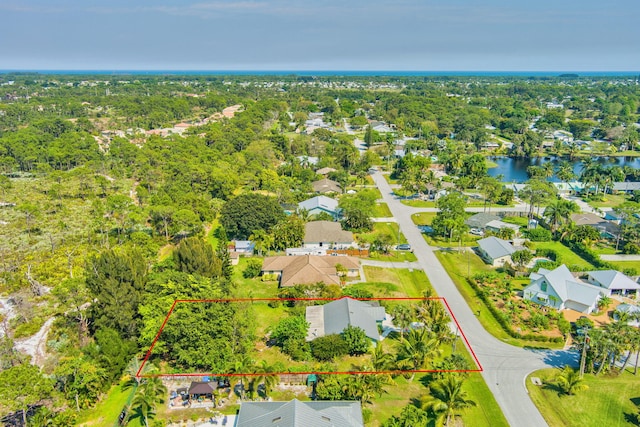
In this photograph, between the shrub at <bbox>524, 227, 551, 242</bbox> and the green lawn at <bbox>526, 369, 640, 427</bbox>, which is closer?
the green lawn at <bbox>526, 369, 640, 427</bbox>

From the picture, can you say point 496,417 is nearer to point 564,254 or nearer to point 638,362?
point 638,362

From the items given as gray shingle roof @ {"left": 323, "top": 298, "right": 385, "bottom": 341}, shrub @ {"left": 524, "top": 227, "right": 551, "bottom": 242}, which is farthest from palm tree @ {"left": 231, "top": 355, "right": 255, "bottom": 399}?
shrub @ {"left": 524, "top": 227, "right": 551, "bottom": 242}

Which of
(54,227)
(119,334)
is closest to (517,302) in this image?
(119,334)

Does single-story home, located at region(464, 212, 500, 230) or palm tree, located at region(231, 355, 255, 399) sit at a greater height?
palm tree, located at region(231, 355, 255, 399)

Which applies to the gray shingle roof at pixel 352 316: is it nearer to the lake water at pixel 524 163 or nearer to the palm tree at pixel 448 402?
the palm tree at pixel 448 402

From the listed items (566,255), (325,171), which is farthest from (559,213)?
(325,171)

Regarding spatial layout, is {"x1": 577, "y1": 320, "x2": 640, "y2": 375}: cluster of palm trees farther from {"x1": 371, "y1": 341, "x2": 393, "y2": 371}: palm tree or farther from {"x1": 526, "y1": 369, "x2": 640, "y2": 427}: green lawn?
{"x1": 371, "y1": 341, "x2": 393, "y2": 371}: palm tree

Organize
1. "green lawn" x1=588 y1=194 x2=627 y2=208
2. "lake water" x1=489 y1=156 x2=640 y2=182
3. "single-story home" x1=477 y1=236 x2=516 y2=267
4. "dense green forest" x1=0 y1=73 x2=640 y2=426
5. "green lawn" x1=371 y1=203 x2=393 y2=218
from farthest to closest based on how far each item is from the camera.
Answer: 1. "lake water" x1=489 y1=156 x2=640 y2=182
2. "green lawn" x1=588 y1=194 x2=627 y2=208
3. "green lawn" x1=371 y1=203 x2=393 y2=218
4. "single-story home" x1=477 y1=236 x2=516 y2=267
5. "dense green forest" x1=0 y1=73 x2=640 y2=426
